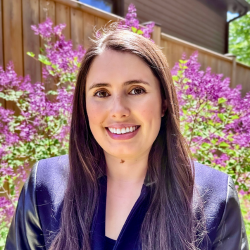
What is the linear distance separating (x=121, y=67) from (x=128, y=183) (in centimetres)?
56

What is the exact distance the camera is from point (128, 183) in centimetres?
135

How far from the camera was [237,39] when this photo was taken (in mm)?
10234

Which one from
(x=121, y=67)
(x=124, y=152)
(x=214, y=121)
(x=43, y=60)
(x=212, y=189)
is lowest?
(x=212, y=189)

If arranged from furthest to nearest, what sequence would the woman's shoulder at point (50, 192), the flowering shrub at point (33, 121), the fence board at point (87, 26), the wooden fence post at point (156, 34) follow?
the wooden fence post at point (156, 34) → the fence board at point (87, 26) → the flowering shrub at point (33, 121) → the woman's shoulder at point (50, 192)

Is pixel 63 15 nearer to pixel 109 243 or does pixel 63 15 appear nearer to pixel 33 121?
pixel 33 121

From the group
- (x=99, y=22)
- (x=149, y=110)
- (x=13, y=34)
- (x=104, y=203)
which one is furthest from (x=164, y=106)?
(x=99, y=22)

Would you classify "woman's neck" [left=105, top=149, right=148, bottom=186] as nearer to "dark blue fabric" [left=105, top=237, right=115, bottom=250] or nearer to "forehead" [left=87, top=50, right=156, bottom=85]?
"dark blue fabric" [left=105, top=237, right=115, bottom=250]

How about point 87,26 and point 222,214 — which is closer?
point 222,214

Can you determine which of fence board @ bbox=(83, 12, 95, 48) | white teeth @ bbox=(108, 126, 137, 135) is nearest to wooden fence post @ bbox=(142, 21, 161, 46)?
fence board @ bbox=(83, 12, 95, 48)

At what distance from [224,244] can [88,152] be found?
0.74 m

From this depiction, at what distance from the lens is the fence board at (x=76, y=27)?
2947 millimetres

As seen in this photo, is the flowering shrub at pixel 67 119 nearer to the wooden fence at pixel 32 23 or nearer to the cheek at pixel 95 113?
the wooden fence at pixel 32 23

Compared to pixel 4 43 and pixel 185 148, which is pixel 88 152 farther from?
pixel 4 43

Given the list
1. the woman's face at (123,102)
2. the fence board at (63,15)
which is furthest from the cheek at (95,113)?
the fence board at (63,15)
